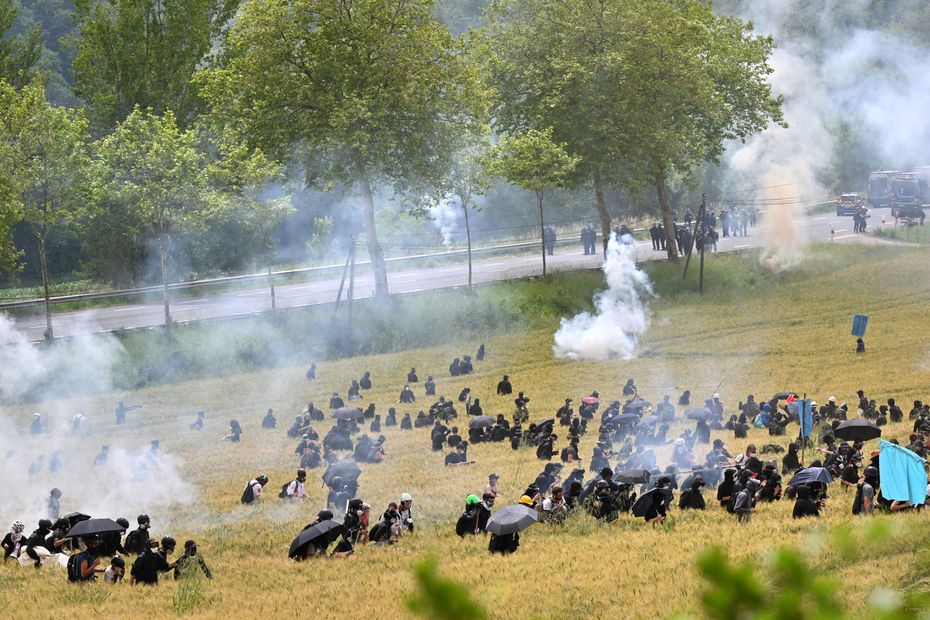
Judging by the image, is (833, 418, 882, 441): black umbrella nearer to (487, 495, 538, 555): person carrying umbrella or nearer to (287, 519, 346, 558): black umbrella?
(487, 495, 538, 555): person carrying umbrella

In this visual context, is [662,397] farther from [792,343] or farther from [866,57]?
[866,57]

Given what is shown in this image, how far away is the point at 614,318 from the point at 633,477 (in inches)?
926

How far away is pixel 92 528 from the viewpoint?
21.0 metres

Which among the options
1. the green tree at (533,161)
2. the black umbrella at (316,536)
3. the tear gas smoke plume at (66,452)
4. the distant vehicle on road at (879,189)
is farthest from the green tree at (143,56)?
the black umbrella at (316,536)

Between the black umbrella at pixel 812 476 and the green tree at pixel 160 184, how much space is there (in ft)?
91.6

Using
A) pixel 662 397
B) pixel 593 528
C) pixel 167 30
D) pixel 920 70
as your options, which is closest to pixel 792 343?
pixel 662 397

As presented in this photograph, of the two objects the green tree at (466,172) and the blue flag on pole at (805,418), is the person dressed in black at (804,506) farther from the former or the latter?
the green tree at (466,172)

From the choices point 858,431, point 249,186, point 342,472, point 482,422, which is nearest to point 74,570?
point 342,472

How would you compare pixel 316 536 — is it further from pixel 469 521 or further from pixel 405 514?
pixel 469 521

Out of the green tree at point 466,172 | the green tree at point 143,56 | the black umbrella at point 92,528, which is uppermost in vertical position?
the green tree at point 143,56

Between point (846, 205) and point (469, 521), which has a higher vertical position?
point (846, 205)

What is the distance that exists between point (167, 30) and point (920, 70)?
4367 centimetres

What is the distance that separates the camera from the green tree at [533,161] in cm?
4859

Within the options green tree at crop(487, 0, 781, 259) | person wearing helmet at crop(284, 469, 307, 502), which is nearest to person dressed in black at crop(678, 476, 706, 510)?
person wearing helmet at crop(284, 469, 307, 502)
